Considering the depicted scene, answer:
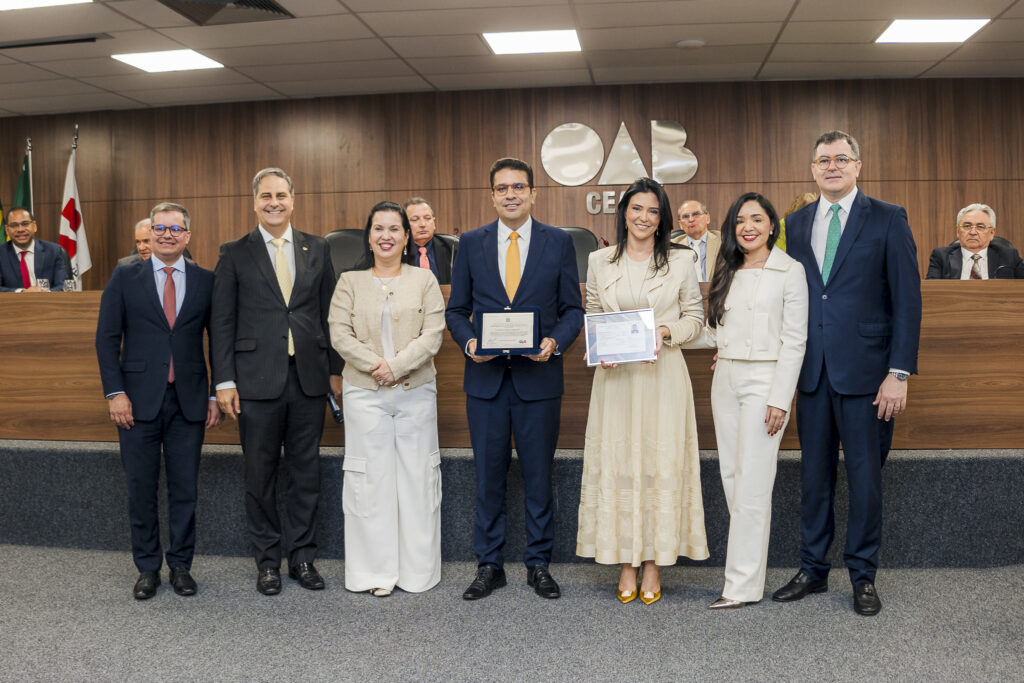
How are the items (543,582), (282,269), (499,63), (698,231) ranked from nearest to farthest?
(543,582)
(282,269)
(698,231)
(499,63)

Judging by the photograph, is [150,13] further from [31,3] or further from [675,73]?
[675,73]

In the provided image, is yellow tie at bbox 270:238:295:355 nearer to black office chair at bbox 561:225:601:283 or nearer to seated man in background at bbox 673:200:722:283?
black office chair at bbox 561:225:601:283

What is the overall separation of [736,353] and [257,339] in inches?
69.5

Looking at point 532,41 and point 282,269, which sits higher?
point 532,41

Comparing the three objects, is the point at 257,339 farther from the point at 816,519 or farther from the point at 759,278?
the point at 816,519

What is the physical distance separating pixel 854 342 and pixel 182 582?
265 centimetres

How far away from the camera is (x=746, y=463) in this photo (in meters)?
2.81

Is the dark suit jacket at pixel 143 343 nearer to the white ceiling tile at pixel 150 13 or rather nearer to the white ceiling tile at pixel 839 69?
the white ceiling tile at pixel 150 13

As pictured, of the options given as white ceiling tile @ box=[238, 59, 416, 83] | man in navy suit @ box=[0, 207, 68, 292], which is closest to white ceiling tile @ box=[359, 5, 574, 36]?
white ceiling tile @ box=[238, 59, 416, 83]

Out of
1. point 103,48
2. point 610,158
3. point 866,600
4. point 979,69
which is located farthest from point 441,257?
point 979,69

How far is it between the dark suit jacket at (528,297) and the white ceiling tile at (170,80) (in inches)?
195

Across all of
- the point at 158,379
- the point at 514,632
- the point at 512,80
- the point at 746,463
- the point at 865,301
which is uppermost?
the point at 512,80

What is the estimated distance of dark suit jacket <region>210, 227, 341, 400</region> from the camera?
306cm

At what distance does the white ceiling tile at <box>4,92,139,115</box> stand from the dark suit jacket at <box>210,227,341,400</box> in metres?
5.77
